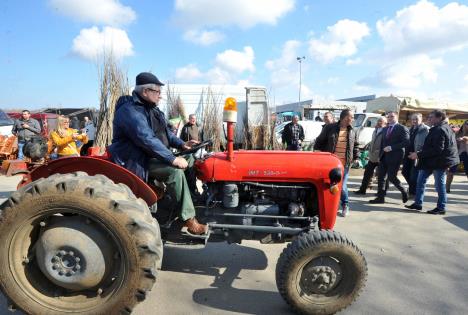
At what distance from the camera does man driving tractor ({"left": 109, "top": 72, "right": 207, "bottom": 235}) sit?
8.38 ft

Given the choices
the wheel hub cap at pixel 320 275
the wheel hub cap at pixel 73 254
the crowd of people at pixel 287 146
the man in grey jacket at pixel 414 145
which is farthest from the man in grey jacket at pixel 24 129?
the man in grey jacket at pixel 414 145

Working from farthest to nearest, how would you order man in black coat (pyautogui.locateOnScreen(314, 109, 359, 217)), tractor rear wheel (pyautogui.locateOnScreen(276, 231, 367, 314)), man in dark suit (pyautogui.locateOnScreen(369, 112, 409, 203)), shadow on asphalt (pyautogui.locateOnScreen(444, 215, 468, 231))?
man in dark suit (pyautogui.locateOnScreen(369, 112, 409, 203)), man in black coat (pyautogui.locateOnScreen(314, 109, 359, 217)), shadow on asphalt (pyautogui.locateOnScreen(444, 215, 468, 231)), tractor rear wheel (pyautogui.locateOnScreen(276, 231, 367, 314))

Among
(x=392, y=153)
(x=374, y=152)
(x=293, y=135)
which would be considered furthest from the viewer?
(x=293, y=135)

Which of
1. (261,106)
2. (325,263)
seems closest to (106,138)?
(261,106)

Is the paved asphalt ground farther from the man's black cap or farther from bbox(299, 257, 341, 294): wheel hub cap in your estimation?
the man's black cap

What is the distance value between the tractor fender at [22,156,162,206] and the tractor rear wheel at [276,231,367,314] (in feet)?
3.74

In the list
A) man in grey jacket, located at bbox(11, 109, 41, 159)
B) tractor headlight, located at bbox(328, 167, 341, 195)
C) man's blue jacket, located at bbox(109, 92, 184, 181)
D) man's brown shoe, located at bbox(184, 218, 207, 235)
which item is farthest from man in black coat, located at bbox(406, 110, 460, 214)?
man in grey jacket, located at bbox(11, 109, 41, 159)

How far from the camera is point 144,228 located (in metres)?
2.23

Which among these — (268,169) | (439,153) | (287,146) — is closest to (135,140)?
(268,169)

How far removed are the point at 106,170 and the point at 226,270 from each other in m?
1.54

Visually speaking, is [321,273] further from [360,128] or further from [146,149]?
[360,128]

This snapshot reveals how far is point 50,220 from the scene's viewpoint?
2.38 meters

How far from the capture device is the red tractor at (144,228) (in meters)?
2.24

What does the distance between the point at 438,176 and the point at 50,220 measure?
556 cm
